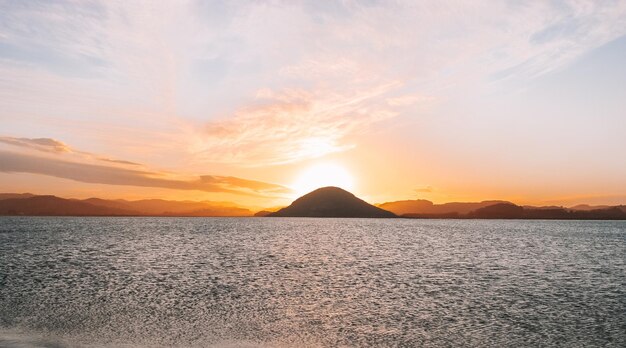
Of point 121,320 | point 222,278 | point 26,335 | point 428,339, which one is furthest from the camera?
point 222,278

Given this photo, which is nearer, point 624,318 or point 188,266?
point 624,318

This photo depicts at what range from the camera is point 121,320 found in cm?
3012

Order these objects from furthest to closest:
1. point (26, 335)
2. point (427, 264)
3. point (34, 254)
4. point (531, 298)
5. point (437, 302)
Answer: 1. point (34, 254)
2. point (427, 264)
3. point (531, 298)
4. point (437, 302)
5. point (26, 335)

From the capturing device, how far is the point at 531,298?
41906 millimetres

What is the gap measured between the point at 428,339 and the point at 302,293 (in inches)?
685

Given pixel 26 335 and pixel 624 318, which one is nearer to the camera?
pixel 26 335

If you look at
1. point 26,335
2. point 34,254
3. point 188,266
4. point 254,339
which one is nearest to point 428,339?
point 254,339

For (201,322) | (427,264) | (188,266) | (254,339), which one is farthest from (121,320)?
(427,264)

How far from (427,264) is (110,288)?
4757 centimetres

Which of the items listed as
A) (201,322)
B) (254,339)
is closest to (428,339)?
(254,339)

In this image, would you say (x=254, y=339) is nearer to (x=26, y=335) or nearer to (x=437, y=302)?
(x=26, y=335)

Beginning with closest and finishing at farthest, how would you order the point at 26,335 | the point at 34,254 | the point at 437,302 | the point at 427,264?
the point at 26,335 → the point at 437,302 → the point at 427,264 → the point at 34,254

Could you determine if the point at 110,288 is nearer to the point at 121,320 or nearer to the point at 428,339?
the point at 121,320

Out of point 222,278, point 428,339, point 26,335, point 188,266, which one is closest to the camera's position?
point 26,335
